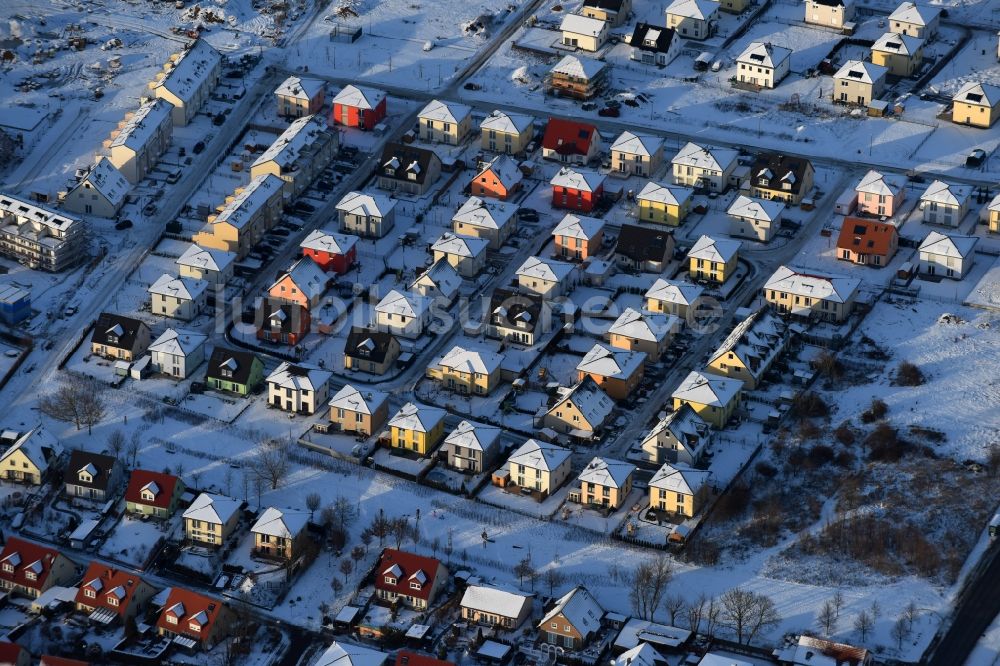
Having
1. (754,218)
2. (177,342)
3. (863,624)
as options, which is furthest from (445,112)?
(863,624)

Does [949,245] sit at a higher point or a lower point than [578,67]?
higher

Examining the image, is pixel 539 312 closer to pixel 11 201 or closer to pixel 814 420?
pixel 814 420

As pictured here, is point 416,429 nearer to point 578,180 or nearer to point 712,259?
point 712,259

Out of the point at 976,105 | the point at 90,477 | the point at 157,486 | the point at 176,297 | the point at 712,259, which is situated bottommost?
the point at 90,477

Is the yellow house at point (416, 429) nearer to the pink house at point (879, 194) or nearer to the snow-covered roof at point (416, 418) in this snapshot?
the snow-covered roof at point (416, 418)

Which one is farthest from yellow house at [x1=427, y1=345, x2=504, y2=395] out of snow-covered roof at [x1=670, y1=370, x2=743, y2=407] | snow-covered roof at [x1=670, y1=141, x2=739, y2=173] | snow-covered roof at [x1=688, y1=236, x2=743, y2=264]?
snow-covered roof at [x1=670, y1=141, x2=739, y2=173]

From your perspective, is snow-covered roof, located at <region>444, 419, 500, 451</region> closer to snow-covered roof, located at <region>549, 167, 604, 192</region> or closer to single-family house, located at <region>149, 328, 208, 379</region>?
single-family house, located at <region>149, 328, 208, 379</region>
